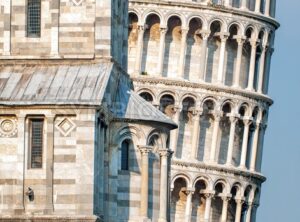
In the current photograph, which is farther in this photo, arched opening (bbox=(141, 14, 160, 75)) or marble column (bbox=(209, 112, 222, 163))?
marble column (bbox=(209, 112, 222, 163))

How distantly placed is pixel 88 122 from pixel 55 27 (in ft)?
18.5

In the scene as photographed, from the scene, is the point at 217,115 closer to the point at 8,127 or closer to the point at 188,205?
the point at 188,205

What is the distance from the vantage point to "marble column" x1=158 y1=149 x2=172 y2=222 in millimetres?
107938

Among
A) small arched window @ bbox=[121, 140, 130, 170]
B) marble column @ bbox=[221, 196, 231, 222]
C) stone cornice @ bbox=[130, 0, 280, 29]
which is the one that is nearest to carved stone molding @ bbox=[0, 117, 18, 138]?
small arched window @ bbox=[121, 140, 130, 170]

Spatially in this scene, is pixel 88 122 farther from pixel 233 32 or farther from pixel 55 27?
pixel 233 32

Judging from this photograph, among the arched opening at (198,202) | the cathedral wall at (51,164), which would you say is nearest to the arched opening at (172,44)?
the arched opening at (198,202)

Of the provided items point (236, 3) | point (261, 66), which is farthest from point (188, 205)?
point (236, 3)

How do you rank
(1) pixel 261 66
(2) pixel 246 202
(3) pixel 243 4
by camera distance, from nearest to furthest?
(3) pixel 243 4 → (2) pixel 246 202 → (1) pixel 261 66

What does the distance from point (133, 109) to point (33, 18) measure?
519 cm

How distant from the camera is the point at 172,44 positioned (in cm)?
15950

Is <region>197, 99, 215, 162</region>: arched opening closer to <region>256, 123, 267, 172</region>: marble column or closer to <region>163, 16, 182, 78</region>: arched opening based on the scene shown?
<region>163, 16, 182, 78</region>: arched opening

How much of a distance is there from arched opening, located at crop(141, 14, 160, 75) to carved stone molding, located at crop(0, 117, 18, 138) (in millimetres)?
55805

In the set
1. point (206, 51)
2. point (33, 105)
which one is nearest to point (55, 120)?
point (33, 105)

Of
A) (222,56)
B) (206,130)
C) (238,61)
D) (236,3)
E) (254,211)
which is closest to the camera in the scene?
(222,56)
